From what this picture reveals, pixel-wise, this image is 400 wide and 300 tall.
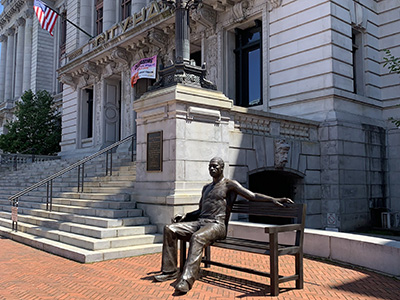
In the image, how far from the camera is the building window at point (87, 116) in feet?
91.2

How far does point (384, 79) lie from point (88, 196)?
1258 centimetres

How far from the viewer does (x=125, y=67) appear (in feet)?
78.5

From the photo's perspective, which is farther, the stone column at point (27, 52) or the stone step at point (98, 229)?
the stone column at point (27, 52)

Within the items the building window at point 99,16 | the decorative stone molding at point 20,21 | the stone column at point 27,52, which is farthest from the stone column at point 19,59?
the building window at point 99,16

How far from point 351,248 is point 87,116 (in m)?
23.5

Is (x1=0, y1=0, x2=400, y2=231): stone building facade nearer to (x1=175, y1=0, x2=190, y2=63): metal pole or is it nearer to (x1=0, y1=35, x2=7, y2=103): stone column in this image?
(x1=175, y1=0, x2=190, y2=63): metal pole

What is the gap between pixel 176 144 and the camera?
9.55 m

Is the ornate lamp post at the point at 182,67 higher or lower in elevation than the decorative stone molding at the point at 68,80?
lower

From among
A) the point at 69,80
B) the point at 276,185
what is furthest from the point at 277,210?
the point at 69,80

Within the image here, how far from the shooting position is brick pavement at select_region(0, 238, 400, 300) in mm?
5812

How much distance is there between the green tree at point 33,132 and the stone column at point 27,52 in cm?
1130

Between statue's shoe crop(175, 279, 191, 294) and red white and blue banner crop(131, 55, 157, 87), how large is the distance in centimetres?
1624

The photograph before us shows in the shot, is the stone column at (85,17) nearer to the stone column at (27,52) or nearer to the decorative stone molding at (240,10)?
the decorative stone molding at (240,10)

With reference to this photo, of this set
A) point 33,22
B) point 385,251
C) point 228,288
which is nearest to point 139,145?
point 228,288
